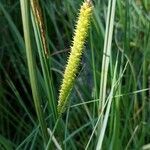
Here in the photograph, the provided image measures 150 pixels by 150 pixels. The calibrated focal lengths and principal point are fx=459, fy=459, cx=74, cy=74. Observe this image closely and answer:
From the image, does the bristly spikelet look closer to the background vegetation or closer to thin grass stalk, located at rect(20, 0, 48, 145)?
thin grass stalk, located at rect(20, 0, 48, 145)

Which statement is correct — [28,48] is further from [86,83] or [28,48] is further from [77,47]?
[86,83]

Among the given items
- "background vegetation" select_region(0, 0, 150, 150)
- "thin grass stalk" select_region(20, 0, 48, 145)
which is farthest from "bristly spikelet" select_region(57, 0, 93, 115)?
"background vegetation" select_region(0, 0, 150, 150)

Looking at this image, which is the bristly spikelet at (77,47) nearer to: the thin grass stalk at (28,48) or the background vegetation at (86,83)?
the thin grass stalk at (28,48)

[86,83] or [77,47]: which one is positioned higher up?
[77,47]

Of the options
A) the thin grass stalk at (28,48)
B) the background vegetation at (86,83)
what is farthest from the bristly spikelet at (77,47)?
the background vegetation at (86,83)

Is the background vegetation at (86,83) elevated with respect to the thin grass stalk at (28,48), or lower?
lower

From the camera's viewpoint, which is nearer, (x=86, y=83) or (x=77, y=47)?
(x=77, y=47)

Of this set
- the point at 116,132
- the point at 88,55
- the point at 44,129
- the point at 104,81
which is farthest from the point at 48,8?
the point at 44,129

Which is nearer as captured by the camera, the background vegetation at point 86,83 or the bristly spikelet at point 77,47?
the bristly spikelet at point 77,47

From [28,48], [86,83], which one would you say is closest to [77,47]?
[28,48]
